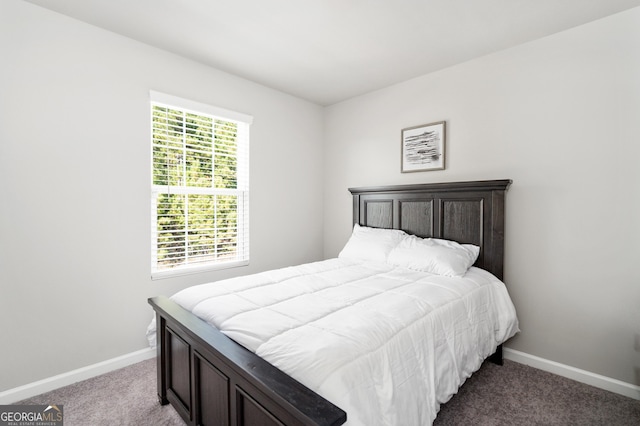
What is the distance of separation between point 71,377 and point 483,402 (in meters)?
2.89

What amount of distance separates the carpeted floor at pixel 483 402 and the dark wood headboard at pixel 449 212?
2.68 feet

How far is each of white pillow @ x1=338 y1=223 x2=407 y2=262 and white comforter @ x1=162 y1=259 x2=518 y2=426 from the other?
0.44 metres

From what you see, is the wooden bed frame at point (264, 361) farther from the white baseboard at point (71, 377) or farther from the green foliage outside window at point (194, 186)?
the green foliage outside window at point (194, 186)

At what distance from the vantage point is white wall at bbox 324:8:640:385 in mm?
2098

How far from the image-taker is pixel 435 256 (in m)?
2.47

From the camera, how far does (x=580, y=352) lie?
89.4 inches

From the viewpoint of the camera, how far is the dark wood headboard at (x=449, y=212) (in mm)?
2557

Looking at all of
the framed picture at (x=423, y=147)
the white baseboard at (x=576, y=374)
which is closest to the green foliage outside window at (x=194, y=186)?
the framed picture at (x=423, y=147)

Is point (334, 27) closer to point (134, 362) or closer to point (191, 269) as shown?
point (191, 269)

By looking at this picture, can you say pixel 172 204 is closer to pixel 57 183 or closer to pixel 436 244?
pixel 57 183

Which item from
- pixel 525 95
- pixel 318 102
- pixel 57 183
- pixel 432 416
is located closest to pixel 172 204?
pixel 57 183

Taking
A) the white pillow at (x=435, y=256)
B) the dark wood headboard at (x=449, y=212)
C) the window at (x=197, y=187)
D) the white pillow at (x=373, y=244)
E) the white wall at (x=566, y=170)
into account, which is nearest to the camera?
the white wall at (x=566, y=170)

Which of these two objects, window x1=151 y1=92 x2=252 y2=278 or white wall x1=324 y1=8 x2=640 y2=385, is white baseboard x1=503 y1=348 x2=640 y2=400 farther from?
window x1=151 y1=92 x2=252 y2=278

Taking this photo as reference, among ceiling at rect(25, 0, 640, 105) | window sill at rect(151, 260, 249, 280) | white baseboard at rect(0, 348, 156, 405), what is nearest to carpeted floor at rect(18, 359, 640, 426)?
white baseboard at rect(0, 348, 156, 405)
